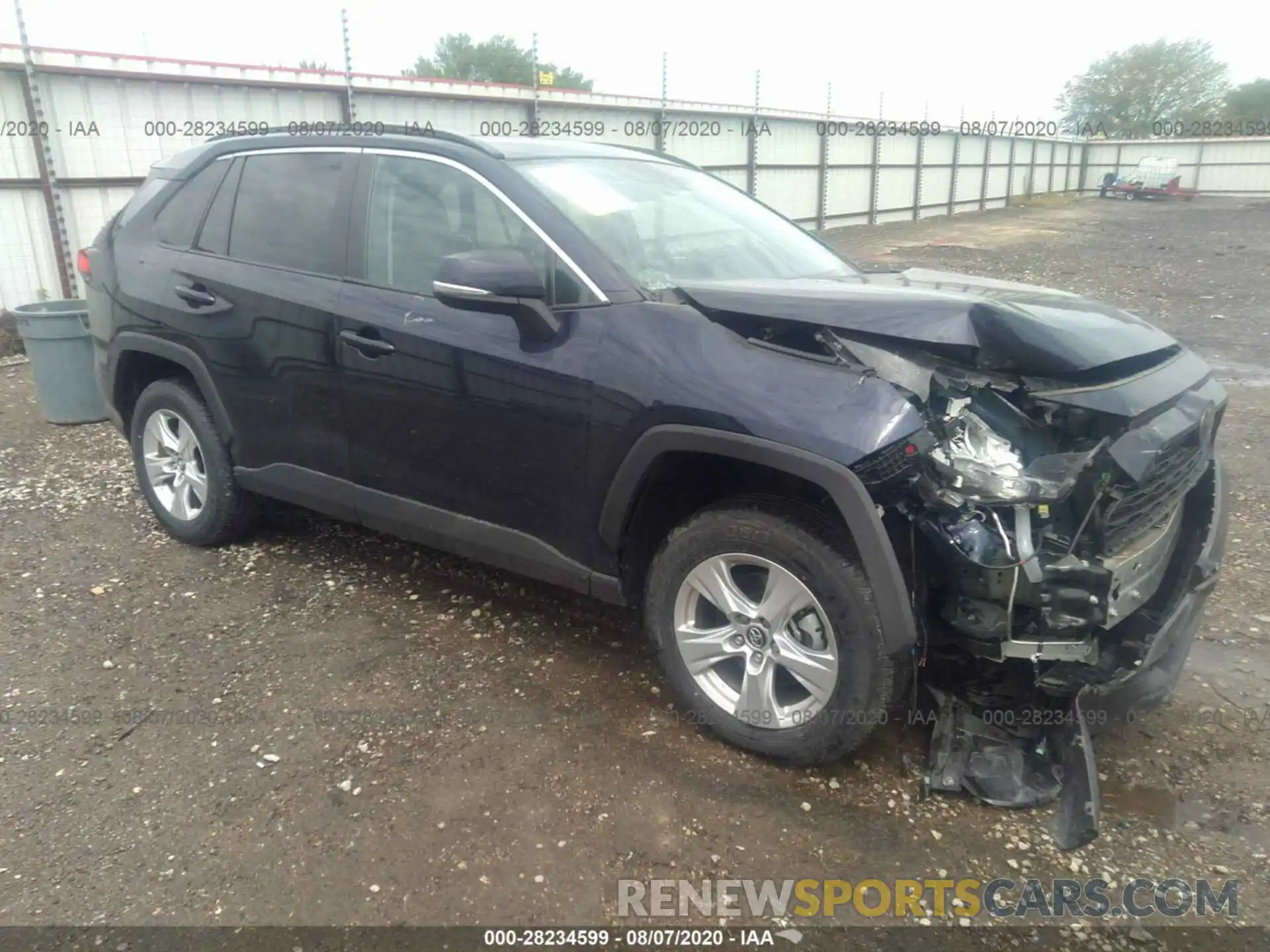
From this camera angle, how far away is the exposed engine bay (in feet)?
8.43

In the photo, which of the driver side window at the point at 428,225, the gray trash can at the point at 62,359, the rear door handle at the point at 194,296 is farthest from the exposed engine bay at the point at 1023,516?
the gray trash can at the point at 62,359

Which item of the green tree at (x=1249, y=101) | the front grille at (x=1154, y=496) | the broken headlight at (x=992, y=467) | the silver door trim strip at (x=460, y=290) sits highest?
the green tree at (x=1249, y=101)

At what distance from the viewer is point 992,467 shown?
2611 mm

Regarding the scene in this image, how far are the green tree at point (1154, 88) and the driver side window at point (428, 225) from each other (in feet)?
210

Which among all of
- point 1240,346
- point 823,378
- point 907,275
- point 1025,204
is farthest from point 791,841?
point 1025,204

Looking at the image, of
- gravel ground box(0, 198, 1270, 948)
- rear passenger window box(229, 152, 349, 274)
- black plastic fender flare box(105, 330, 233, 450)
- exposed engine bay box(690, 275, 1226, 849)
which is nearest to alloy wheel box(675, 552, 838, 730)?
gravel ground box(0, 198, 1270, 948)

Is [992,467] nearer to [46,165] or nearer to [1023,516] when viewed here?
[1023,516]

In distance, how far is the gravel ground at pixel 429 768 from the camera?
2566mm

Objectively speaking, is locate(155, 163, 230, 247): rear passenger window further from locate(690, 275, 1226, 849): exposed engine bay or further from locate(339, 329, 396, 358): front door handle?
locate(690, 275, 1226, 849): exposed engine bay

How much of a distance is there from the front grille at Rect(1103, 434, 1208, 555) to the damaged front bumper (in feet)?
0.79

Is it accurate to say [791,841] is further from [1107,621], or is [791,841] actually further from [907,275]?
[907,275]

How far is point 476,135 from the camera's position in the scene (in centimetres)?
375

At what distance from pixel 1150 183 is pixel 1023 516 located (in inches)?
1598

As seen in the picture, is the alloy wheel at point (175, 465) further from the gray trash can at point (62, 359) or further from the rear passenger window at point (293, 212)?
the gray trash can at point (62, 359)
